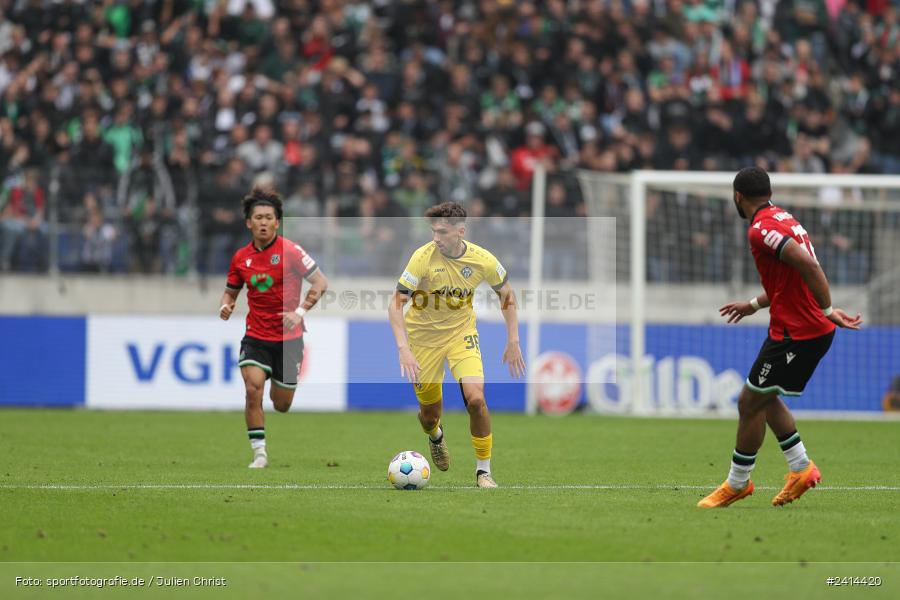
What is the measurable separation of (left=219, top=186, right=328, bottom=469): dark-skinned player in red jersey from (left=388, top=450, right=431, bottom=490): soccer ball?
104 inches

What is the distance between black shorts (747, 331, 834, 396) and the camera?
30.6ft

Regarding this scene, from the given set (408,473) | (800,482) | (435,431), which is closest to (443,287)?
(435,431)

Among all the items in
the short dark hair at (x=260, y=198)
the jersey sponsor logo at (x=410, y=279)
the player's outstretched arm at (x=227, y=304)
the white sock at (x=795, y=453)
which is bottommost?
the white sock at (x=795, y=453)

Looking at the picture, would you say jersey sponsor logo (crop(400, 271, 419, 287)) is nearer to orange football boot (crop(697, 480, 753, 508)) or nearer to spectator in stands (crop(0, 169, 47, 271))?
orange football boot (crop(697, 480, 753, 508))

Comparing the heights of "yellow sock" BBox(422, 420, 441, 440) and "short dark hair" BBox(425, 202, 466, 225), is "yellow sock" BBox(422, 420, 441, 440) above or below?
below

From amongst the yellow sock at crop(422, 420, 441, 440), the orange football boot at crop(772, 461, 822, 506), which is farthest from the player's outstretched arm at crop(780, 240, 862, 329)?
the yellow sock at crop(422, 420, 441, 440)

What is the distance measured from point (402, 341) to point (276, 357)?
2.73m

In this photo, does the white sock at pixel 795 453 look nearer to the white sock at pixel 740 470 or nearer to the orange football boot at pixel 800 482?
the orange football boot at pixel 800 482

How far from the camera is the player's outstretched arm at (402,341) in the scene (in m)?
10.6

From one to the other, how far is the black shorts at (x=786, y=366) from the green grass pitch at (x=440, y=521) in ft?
2.88

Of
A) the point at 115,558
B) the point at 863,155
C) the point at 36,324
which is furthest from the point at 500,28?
the point at 115,558

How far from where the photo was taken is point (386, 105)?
2300cm

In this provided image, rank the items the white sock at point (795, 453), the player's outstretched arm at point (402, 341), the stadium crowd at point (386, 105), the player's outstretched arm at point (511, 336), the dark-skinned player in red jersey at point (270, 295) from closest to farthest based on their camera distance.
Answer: the white sock at point (795, 453), the player's outstretched arm at point (402, 341), the player's outstretched arm at point (511, 336), the dark-skinned player in red jersey at point (270, 295), the stadium crowd at point (386, 105)

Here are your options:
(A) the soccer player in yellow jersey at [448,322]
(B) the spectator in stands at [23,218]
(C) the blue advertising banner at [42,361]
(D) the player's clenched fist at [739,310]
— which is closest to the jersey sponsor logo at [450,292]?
(A) the soccer player in yellow jersey at [448,322]
